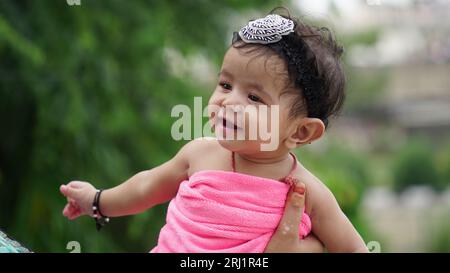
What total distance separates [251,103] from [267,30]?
5.2 inches

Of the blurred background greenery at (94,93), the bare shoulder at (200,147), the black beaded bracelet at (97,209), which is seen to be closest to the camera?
the bare shoulder at (200,147)

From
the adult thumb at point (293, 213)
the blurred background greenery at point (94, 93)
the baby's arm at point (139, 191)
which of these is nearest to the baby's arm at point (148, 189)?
the baby's arm at point (139, 191)

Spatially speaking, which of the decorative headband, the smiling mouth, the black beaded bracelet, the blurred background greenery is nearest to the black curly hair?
the decorative headband

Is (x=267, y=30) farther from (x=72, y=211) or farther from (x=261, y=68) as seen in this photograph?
(x=72, y=211)

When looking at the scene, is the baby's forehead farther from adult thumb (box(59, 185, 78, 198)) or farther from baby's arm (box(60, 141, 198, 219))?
adult thumb (box(59, 185, 78, 198))

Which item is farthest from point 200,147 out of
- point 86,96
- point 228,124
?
point 86,96

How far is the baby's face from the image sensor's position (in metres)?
1.38

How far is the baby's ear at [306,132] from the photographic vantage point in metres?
1.44

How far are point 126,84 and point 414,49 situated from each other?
15.4m

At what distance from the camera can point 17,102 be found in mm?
3877

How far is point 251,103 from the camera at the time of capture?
139 centimetres

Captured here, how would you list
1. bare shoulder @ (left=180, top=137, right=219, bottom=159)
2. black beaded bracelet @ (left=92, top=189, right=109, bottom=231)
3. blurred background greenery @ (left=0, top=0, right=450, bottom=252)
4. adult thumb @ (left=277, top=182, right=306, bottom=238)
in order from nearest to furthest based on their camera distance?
adult thumb @ (left=277, top=182, right=306, bottom=238) → bare shoulder @ (left=180, top=137, right=219, bottom=159) → black beaded bracelet @ (left=92, top=189, right=109, bottom=231) → blurred background greenery @ (left=0, top=0, right=450, bottom=252)

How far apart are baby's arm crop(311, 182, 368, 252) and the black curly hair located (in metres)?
0.15

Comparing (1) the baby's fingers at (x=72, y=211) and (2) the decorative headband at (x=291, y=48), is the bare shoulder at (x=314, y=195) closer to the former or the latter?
(2) the decorative headband at (x=291, y=48)
